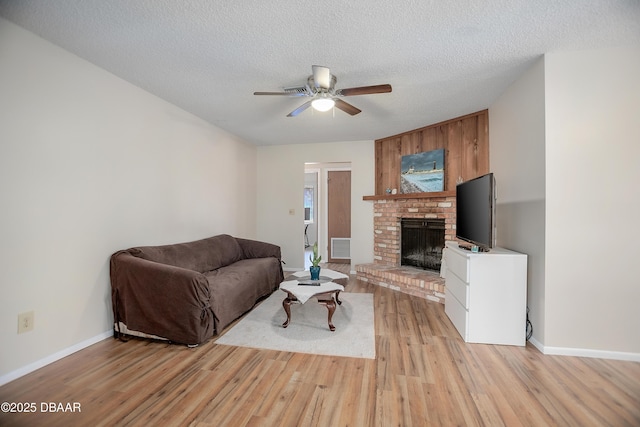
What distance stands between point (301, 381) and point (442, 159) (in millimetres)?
3442

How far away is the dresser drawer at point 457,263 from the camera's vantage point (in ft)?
8.19

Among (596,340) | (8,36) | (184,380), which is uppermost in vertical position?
(8,36)

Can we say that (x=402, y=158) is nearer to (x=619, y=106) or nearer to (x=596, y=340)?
(x=619, y=106)

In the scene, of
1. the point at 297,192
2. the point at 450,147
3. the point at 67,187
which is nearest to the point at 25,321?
the point at 67,187

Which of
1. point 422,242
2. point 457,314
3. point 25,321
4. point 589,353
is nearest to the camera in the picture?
point 25,321

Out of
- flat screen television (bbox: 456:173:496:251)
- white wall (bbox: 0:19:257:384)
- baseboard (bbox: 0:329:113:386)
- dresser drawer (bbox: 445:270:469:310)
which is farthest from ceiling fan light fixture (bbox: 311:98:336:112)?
baseboard (bbox: 0:329:113:386)

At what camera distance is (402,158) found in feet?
14.9

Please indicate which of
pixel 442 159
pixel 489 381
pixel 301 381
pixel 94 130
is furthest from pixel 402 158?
pixel 94 130

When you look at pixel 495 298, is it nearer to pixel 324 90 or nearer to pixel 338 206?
pixel 324 90

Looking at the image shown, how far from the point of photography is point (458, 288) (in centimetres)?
270

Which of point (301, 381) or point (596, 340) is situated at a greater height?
point (596, 340)

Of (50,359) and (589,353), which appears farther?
(589,353)

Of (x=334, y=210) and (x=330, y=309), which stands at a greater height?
(x=334, y=210)

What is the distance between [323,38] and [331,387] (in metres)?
2.41
